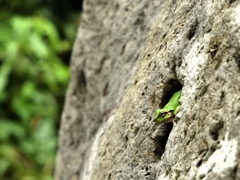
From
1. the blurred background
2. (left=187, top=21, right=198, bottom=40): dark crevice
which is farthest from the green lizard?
the blurred background

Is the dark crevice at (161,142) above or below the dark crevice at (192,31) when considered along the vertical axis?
below

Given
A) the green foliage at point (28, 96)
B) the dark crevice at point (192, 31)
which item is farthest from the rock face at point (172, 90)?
the green foliage at point (28, 96)

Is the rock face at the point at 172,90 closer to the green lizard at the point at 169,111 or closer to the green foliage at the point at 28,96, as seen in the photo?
the green lizard at the point at 169,111

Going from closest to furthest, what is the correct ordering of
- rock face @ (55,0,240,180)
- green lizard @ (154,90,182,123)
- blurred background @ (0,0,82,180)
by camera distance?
1. rock face @ (55,0,240,180)
2. green lizard @ (154,90,182,123)
3. blurred background @ (0,0,82,180)

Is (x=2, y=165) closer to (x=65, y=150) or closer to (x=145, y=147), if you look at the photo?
(x=65, y=150)

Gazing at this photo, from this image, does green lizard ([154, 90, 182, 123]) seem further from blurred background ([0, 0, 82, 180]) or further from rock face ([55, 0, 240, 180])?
blurred background ([0, 0, 82, 180])

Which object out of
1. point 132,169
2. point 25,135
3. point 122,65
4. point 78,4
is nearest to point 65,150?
point 122,65

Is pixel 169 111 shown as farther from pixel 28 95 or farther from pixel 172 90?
pixel 28 95
